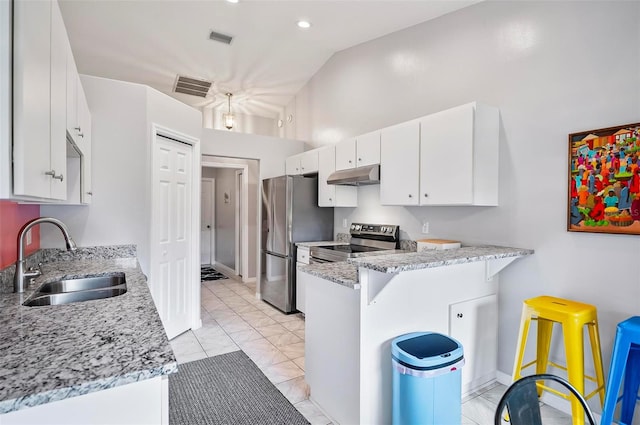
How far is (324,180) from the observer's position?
13.8ft

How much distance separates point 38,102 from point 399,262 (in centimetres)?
167

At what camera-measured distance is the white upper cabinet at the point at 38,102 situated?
2.99 ft

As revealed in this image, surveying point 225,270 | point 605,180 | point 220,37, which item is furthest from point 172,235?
point 225,270

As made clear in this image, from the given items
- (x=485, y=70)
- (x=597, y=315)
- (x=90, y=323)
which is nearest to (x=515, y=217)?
(x=597, y=315)

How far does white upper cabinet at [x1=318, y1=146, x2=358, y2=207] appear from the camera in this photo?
4.07 m

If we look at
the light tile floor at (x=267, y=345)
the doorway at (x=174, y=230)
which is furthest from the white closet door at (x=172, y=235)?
the light tile floor at (x=267, y=345)

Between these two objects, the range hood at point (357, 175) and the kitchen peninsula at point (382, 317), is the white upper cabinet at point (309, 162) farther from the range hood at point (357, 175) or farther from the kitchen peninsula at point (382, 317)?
the kitchen peninsula at point (382, 317)

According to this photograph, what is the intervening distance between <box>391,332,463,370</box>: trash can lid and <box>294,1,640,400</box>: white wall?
3.18ft

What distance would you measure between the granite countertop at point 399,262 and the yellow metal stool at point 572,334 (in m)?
0.39

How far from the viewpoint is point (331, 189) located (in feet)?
13.5

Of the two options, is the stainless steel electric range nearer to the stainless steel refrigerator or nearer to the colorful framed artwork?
the stainless steel refrigerator

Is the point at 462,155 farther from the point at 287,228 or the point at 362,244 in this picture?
→ the point at 287,228

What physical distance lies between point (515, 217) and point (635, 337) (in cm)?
105

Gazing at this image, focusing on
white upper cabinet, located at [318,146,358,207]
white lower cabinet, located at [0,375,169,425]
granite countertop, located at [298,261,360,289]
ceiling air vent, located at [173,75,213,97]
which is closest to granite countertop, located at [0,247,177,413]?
white lower cabinet, located at [0,375,169,425]
